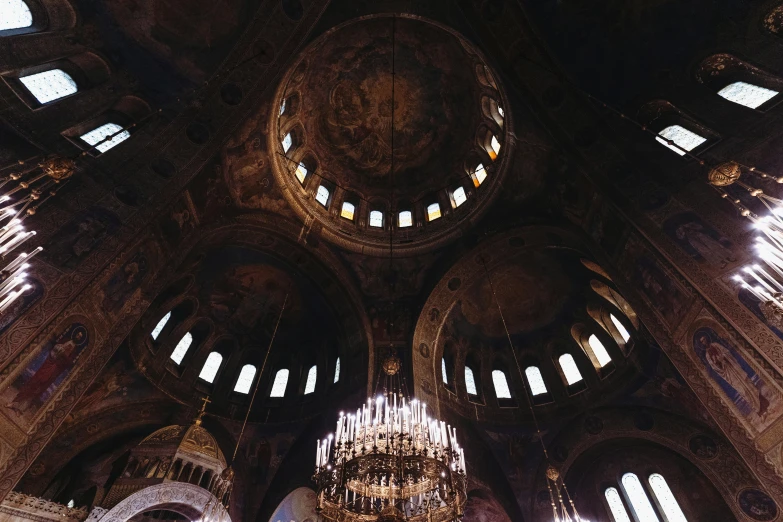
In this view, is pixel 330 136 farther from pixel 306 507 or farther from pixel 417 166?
pixel 306 507

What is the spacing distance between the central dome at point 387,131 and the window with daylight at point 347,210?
0.18 feet

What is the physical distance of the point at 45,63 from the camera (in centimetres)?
803

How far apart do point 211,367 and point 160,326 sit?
226 cm

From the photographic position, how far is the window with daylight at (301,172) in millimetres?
14000

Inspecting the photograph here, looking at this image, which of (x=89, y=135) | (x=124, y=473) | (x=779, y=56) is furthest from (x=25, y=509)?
(x=779, y=56)

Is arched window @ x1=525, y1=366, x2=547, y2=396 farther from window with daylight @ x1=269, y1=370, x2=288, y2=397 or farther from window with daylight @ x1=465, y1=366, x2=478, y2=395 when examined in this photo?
window with daylight @ x1=269, y1=370, x2=288, y2=397

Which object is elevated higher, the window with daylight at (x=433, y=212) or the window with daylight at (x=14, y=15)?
the window with daylight at (x=433, y=212)

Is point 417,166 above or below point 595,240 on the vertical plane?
above

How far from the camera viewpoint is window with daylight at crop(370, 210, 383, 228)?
15242 millimetres

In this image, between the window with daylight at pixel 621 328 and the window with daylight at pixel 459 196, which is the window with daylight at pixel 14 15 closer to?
the window with daylight at pixel 459 196

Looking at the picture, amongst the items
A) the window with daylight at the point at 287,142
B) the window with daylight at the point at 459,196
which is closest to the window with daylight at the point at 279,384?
the window with daylight at the point at 287,142

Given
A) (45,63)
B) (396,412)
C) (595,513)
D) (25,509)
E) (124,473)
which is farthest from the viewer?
(595,513)

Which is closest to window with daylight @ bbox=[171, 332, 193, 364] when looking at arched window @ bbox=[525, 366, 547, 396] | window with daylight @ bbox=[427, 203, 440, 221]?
window with daylight @ bbox=[427, 203, 440, 221]

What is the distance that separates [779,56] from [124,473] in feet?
55.1
